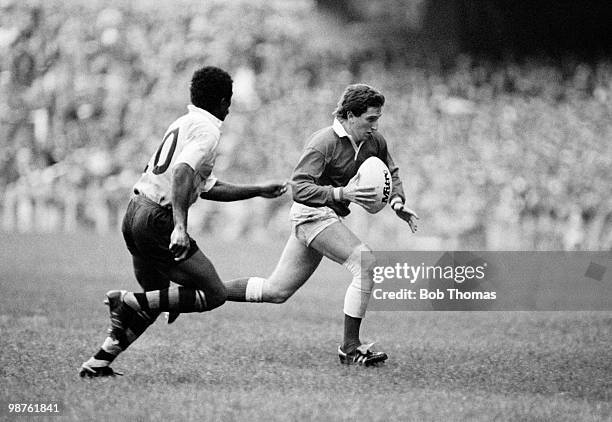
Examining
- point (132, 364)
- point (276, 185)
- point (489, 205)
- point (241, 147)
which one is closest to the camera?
point (276, 185)

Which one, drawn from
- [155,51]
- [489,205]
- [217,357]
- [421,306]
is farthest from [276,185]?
[155,51]

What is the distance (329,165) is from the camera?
7070mm

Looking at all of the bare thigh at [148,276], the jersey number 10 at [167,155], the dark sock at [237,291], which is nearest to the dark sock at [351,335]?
the dark sock at [237,291]

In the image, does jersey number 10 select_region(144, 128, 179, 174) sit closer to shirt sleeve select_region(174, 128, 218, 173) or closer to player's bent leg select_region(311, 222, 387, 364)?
shirt sleeve select_region(174, 128, 218, 173)

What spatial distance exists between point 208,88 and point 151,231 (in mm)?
867

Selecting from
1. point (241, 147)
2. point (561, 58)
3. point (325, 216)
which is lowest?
point (325, 216)

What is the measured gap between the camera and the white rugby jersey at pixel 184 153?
225 inches

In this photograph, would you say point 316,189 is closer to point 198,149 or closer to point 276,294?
point 276,294

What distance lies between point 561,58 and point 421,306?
17041 mm

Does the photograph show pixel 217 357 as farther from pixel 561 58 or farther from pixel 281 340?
pixel 561 58

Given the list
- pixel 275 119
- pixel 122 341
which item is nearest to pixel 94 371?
pixel 122 341

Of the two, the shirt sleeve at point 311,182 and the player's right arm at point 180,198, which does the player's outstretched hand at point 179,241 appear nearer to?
the player's right arm at point 180,198

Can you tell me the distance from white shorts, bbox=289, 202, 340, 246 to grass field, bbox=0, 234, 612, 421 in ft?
2.80

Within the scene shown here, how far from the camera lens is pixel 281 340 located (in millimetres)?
8281
